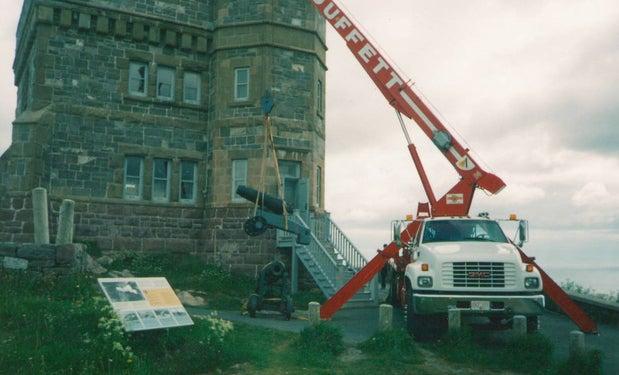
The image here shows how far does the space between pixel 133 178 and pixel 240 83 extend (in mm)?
5169

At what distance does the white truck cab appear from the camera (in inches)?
390

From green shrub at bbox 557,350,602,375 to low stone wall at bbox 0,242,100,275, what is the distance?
9.29 metres

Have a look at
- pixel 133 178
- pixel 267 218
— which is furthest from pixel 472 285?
pixel 133 178

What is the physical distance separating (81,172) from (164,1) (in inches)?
275

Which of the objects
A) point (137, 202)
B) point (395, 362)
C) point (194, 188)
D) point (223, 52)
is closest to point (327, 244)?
point (194, 188)

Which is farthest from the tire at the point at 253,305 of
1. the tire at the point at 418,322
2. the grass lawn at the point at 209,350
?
the tire at the point at 418,322

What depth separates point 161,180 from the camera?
Result: 2012 cm

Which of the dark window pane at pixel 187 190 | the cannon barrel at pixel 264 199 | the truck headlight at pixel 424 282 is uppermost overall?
the dark window pane at pixel 187 190

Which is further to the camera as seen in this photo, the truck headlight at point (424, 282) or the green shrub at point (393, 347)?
the truck headlight at point (424, 282)

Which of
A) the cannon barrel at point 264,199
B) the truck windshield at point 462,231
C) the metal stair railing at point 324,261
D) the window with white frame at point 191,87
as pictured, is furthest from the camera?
the window with white frame at point 191,87

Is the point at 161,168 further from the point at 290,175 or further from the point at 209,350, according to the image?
the point at 209,350

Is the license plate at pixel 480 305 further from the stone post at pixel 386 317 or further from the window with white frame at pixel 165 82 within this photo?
the window with white frame at pixel 165 82

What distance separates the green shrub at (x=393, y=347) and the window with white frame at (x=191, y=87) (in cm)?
1403

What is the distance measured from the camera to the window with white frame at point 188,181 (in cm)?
2039
